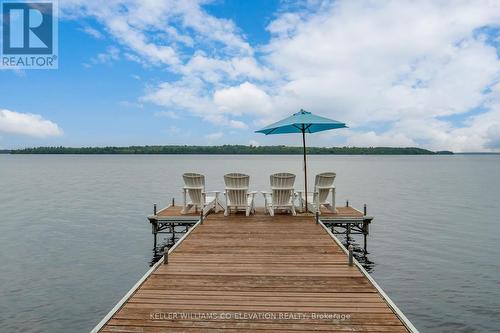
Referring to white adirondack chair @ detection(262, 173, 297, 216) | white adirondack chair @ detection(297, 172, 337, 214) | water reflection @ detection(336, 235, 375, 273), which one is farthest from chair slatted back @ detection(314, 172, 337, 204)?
water reflection @ detection(336, 235, 375, 273)

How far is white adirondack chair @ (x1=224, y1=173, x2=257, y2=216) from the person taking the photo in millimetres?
11156

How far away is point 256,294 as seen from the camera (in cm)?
511

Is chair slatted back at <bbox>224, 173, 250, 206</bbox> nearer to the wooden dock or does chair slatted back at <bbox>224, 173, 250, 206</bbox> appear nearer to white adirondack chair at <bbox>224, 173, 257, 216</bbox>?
white adirondack chair at <bbox>224, 173, 257, 216</bbox>

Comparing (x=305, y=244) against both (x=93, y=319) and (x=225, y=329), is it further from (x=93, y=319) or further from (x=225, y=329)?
(x=93, y=319)

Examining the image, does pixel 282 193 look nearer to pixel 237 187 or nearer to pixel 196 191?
pixel 237 187

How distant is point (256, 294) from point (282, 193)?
6.49 meters

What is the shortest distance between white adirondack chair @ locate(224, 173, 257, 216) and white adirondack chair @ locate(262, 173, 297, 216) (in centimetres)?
75

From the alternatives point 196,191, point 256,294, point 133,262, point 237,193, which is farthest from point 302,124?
point 133,262

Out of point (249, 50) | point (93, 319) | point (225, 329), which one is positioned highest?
point (249, 50)

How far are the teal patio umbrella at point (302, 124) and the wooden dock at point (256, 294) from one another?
4110 millimetres

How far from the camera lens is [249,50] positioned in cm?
2298

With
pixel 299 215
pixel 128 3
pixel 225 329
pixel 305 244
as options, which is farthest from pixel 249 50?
pixel 225 329

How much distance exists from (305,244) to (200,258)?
239 cm

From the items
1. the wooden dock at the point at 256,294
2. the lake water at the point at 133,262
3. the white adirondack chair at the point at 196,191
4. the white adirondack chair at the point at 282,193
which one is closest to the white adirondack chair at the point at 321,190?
the white adirondack chair at the point at 282,193
